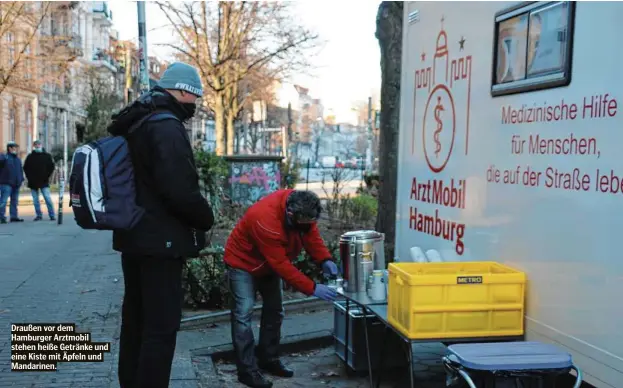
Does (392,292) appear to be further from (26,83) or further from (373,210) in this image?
(26,83)

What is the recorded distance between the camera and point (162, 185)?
10.6 ft

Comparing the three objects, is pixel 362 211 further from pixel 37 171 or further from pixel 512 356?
pixel 512 356

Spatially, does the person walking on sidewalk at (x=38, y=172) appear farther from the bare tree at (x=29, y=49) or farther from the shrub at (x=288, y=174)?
the bare tree at (x=29, y=49)

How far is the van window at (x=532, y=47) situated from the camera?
333 centimetres

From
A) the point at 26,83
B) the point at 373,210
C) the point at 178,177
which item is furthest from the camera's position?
the point at 26,83

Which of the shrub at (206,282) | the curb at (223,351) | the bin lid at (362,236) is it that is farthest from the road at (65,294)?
the bin lid at (362,236)

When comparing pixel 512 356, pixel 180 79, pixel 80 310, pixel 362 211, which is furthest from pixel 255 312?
pixel 362 211

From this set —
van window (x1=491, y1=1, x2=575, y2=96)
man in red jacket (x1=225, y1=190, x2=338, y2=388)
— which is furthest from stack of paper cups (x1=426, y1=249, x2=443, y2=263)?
van window (x1=491, y1=1, x2=575, y2=96)

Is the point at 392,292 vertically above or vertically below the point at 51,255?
above

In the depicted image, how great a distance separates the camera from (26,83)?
24.4 metres

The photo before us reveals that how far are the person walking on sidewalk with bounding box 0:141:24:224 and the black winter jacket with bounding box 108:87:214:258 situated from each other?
1282 centimetres

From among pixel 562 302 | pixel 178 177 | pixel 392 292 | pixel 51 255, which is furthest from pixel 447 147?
pixel 51 255

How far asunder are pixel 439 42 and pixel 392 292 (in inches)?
73.6

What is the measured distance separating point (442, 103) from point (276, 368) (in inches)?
93.7
